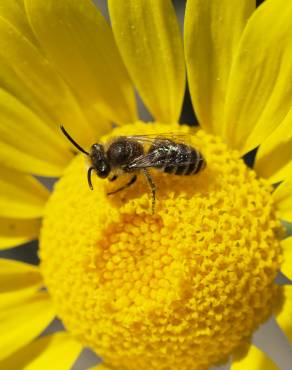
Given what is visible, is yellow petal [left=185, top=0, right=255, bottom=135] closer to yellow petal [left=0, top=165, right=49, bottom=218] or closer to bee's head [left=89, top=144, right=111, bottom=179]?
bee's head [left=89, top=144, right=111, bottom=179]

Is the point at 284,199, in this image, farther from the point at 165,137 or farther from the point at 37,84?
the point at 37,84

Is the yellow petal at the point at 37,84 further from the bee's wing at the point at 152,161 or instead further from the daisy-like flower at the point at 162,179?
the bee's wing at the point at 152,161

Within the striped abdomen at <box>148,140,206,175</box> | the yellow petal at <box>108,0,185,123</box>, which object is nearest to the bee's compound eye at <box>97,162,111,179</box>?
the striped abdomen at <box>148,140,206,175</box>

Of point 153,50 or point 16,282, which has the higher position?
point 153,50

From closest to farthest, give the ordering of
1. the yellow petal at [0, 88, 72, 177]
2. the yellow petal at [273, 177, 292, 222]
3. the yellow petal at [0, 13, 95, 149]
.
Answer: the yellow petal at [273, 177, 292, 222] < the yellow petal at [0, 13, 95, 149] < the yellow petal at [0, 88, 72, 177]

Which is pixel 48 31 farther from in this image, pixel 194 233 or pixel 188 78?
pixel 194 233

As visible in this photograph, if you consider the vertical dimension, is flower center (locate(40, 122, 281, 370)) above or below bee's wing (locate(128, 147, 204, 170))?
below

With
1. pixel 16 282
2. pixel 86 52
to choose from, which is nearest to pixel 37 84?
pixel 86 52
